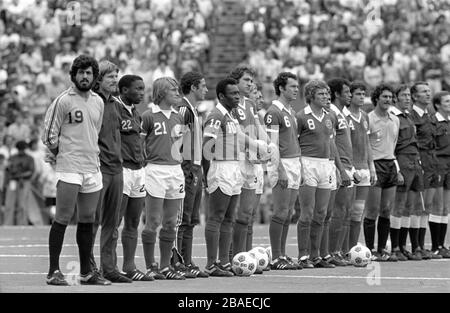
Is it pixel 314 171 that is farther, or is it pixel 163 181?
pixel 314 171

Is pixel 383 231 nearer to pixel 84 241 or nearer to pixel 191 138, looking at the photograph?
pixel 191 138

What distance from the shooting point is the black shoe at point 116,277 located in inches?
545

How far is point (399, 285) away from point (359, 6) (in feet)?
65.6

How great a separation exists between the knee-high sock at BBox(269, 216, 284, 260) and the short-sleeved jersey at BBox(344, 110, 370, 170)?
1.78 m

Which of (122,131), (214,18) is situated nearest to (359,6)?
(214,18)

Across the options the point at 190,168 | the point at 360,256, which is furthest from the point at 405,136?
the point at 190,168

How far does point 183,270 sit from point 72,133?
2.70 m

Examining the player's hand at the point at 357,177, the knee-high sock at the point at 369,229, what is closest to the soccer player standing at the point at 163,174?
the player's hand at the point at 357,177

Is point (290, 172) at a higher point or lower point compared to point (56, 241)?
higher

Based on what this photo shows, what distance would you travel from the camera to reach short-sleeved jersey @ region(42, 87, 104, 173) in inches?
518

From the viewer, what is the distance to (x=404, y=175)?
18.2 metres

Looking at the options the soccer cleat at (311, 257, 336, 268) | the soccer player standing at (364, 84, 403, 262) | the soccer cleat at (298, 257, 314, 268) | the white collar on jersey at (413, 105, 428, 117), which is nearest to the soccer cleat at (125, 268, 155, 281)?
the soccer cleat at (298, 257, 314, 268)

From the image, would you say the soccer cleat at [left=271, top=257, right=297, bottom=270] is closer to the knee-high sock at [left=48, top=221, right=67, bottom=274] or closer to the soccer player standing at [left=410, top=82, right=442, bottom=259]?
the soccer player standing at [left=410, top=82, right=442, bottom=259]

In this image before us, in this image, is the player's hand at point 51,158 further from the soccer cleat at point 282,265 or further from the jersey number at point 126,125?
the soccer cleat at point 282,265
